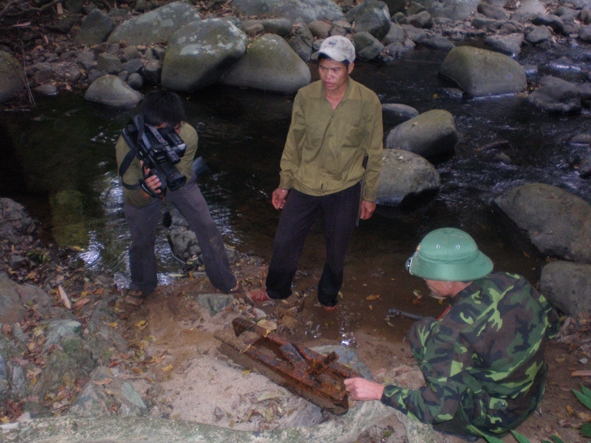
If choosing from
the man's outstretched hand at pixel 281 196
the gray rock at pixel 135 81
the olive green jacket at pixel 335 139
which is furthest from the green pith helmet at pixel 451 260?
the gray rock at pixel 135 81

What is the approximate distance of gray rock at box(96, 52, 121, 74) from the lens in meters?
11.4

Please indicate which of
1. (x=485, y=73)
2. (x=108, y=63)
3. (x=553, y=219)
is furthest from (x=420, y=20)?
(x=553, y=219)

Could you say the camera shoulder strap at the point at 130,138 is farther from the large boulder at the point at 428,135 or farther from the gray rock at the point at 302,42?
the gray rock at the point at 302,42

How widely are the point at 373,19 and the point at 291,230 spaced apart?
12.3 meters

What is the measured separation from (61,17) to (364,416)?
44.2ft

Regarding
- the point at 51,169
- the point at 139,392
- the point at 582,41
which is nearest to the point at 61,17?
the point at 51,169

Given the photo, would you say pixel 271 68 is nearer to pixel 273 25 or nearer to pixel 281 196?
pixel 273 25

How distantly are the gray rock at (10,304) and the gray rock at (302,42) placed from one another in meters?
10.5

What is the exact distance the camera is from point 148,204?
13.6 feet

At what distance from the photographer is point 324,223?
13.7 ft

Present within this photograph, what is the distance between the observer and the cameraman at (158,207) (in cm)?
379

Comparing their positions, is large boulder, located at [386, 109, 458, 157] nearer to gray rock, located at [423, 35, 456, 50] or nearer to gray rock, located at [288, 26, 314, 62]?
gray rock, located at [288, 26, 314, 62]

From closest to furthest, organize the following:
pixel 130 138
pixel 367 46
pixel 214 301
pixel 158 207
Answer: pixel 130 138 < pixel 158 207 < pixel 214 301 < pixel 367 46

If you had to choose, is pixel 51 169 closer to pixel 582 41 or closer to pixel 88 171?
pixel 88 171
